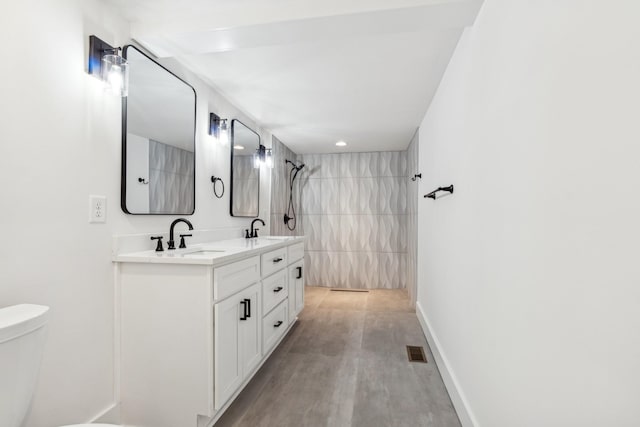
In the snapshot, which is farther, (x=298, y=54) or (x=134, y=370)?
(x=298, y=54)

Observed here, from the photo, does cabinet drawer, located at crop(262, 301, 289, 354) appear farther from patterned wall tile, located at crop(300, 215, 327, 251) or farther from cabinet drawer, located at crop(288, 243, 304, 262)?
patterned wall tile, located at crop(300, 215, 327, 251)

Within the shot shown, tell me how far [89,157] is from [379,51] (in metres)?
1.71

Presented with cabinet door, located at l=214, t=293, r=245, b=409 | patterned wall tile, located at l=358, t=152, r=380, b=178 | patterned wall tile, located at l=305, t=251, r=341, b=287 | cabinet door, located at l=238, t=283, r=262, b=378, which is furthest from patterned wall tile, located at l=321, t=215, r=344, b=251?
cabinet door, located at l=214, t=293, r=245, b=409

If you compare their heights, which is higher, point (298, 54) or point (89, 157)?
point (298, 54)

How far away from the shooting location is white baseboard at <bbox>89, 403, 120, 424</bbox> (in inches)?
58.2

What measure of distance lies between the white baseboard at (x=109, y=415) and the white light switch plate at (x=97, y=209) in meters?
0.92

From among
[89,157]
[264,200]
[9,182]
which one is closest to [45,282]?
[9,182]

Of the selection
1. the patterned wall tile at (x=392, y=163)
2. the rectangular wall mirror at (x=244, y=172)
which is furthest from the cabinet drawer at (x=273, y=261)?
the patterned wall tile at (x=392, y=163)

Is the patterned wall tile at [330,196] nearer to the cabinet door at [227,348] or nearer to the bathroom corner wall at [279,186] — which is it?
the bathroom corner wall at [279,186]

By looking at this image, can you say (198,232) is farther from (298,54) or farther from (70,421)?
(298,54)

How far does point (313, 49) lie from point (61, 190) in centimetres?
153

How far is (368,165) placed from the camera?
4.82 metres

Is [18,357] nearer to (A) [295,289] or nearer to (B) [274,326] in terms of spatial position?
(B) [274,326]

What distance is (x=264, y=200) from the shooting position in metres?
3.61
